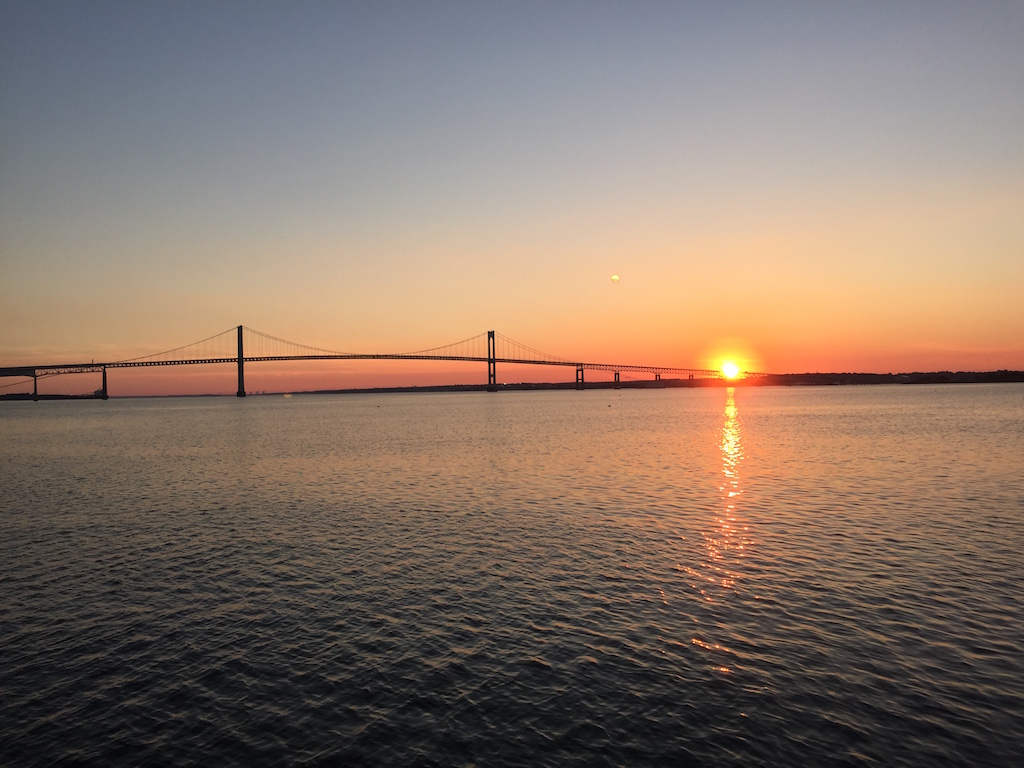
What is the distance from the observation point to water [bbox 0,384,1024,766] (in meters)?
9.62

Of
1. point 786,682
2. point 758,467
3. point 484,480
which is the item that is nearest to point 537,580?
point 786,682

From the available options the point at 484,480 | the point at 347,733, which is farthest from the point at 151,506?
the point at 347,733

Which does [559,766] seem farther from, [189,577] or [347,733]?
[189,577]

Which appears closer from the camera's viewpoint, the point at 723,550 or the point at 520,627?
the point at 520,627

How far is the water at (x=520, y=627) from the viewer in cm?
962

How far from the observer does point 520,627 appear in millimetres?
13867

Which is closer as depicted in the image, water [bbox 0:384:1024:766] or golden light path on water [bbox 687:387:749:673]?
water [bbox 0:384:1024:766]

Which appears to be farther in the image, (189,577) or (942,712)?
(189,577)

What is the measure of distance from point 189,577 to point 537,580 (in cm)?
1016

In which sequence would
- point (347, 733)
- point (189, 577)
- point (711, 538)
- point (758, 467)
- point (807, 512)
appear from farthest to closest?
1. point (758, 467)
2. point (807, 512)
3. point (711, 538)
4. point (189, 577)
5. point (347, 733)

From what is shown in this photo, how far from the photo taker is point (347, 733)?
32.2ft

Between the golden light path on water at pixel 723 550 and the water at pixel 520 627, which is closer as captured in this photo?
the water at pixel 520 627

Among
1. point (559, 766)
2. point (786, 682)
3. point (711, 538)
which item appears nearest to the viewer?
point (559, 766)

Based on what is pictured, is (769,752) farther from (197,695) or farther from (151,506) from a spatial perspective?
(151,506)
